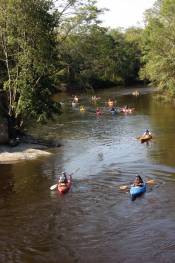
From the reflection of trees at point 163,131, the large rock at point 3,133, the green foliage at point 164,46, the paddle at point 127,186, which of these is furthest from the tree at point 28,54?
the green foliage at point 164,46

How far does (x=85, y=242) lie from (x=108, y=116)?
3720cm

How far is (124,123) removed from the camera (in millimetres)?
50094

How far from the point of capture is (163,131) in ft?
144

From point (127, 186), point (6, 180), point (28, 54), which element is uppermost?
point (28, 54)

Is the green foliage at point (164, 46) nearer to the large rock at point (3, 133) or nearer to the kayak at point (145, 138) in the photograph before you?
the kayak at point (145, 138)

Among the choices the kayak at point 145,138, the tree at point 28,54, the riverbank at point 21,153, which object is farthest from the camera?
the kayak at point 145,138

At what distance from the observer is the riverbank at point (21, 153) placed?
3409 centimetres

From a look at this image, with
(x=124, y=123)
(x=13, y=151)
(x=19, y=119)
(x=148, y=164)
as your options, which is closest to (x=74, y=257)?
(x=148, y=164)

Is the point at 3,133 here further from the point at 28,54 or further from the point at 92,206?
the point at 92,206

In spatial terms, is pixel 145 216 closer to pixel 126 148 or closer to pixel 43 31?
pixel 126 148

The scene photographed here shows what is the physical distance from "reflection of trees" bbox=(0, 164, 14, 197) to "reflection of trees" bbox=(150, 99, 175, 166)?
33.7 ft

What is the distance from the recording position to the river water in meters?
18.7

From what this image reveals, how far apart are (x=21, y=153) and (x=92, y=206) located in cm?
1235

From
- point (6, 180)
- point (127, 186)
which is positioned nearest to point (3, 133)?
point (6, 180)
